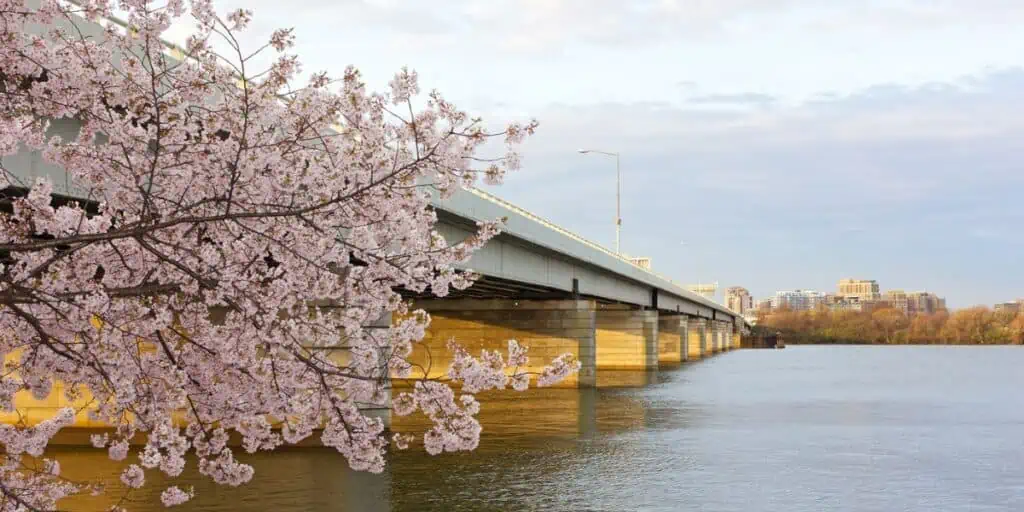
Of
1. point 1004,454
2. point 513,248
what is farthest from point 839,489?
point 513,248

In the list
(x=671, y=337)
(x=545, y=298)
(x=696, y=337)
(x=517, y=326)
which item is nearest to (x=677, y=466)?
(x=545, y=298)

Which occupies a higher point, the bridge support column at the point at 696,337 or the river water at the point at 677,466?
the bridge support column at the point at 696,337

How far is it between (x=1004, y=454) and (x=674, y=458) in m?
8.86

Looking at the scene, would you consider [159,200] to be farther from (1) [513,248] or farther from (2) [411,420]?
(1) [513,248]

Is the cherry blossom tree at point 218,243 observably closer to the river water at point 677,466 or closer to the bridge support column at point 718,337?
the river water at point 677,466

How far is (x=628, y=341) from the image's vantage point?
83.8 m

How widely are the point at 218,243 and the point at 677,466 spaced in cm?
1779

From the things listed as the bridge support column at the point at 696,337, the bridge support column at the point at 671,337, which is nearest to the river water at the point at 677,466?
the bridge support column at the point at 671,337

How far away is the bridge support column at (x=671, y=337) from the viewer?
115 meters

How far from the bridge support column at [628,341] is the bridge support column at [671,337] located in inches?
1166

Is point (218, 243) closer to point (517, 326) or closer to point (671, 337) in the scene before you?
point (517, 326)

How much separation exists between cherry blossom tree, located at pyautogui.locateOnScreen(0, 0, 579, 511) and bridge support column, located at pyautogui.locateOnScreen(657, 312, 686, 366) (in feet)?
343

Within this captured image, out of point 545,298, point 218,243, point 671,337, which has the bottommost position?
point 218,243

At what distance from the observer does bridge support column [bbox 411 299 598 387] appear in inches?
2438
